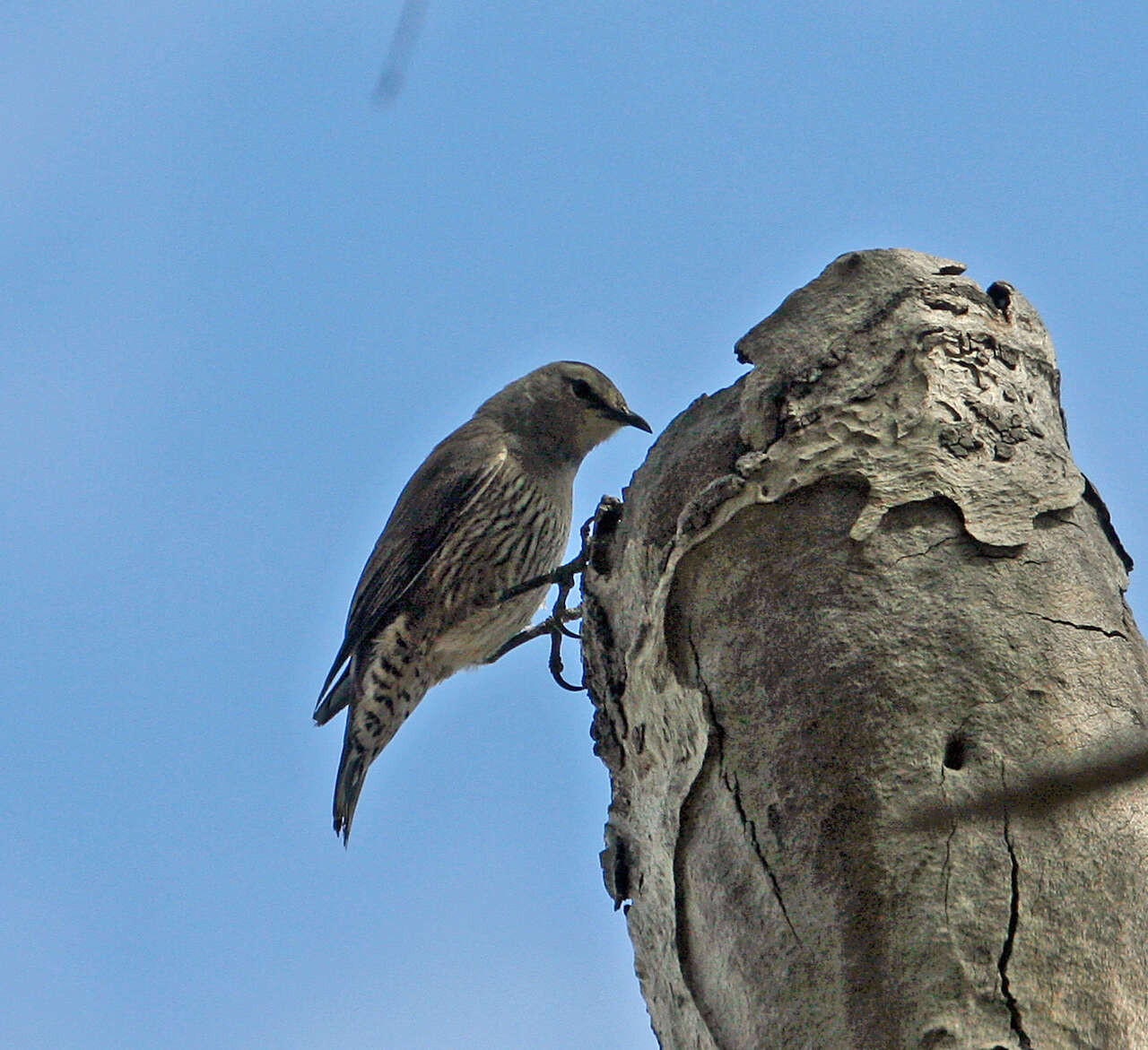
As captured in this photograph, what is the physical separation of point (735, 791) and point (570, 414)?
389 cm

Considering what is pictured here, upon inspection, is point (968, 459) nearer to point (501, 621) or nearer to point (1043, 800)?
point (1043, 800)

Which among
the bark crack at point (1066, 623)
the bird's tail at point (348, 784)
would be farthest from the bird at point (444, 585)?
the bark crack at point (1066, 623)

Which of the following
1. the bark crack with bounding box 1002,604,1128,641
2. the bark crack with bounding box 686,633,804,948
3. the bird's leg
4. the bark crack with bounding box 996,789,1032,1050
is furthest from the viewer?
the bird's leg

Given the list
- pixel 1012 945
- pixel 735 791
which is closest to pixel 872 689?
pixel 735 791

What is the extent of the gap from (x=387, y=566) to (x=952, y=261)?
3260 millimetres

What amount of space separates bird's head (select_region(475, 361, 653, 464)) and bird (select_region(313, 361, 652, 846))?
0.29 ft

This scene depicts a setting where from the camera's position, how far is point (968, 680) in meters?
2.71

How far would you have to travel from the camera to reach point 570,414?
6.51 m

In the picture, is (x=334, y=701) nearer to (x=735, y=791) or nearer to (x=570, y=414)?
(x=570, y=414)

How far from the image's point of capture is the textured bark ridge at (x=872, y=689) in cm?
240

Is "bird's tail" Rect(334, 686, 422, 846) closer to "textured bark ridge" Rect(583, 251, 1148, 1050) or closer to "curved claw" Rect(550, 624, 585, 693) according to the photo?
"curved claw" Rect(550, 624, 585, 693)

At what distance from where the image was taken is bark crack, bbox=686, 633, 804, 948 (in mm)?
2551

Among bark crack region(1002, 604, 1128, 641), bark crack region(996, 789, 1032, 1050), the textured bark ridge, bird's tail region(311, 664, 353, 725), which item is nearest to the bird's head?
bird's tail region(311, 664, 353, 725)

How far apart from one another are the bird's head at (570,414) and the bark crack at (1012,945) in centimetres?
412
